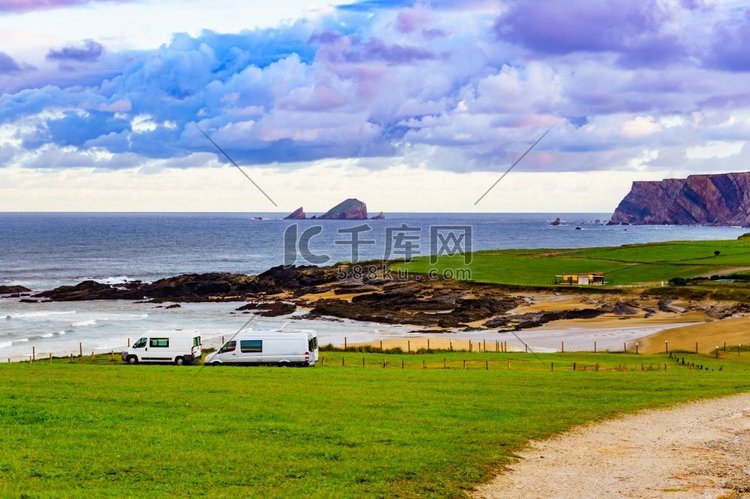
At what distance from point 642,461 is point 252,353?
2422 centimetres

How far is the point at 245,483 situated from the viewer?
50.8 feet

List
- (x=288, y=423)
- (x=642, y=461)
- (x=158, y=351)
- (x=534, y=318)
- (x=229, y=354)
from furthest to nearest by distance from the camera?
(x=534, y=318), (x=158, y=351), (x=229, y=354), (x=288, y=423), (x=642, y=461)

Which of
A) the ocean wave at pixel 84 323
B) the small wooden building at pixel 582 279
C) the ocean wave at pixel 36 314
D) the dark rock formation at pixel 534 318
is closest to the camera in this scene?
the ocean wave at pixel 84 323

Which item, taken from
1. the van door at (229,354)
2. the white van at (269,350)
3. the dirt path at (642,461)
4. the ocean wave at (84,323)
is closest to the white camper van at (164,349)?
the white van at (269,350)

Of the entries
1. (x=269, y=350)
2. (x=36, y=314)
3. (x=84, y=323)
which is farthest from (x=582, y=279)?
(x=269, y=350)

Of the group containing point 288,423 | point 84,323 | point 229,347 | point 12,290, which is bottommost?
point 84,323

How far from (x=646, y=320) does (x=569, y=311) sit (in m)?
7.90

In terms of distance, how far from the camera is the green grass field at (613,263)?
323ft

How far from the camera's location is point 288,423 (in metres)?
21.2

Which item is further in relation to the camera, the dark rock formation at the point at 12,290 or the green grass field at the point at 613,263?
the dark rock formation at the point at 12,290

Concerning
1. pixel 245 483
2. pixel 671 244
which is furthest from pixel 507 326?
pixel 671 244

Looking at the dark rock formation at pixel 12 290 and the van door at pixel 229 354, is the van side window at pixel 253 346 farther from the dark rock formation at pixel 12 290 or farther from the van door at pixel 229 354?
the dark rock formation at pixel 12 290

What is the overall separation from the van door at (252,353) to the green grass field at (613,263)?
199ft

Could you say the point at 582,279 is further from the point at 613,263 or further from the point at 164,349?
the point at 164,349
